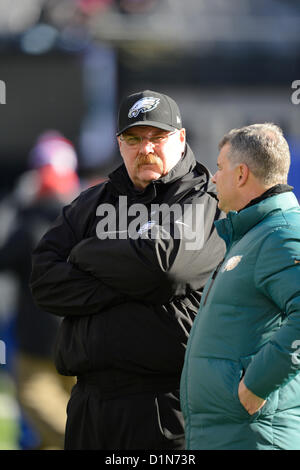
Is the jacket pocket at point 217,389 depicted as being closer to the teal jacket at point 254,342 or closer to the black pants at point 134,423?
the teal jacket at point 254,342

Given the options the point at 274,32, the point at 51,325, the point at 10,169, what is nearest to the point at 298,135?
the point at 274,32

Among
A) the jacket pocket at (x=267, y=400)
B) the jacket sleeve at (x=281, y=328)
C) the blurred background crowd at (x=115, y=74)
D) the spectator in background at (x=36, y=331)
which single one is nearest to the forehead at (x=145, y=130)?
the jacket sleeve at (x=281, y=328)

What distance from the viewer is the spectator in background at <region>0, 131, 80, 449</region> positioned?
14.9 ft

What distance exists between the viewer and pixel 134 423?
2.72m

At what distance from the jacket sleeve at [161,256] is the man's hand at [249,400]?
1.83ft

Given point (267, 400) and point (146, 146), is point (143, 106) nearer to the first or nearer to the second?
point (146, 146)

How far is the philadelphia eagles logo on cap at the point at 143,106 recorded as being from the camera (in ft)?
9.67

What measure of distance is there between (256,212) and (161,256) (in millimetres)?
443

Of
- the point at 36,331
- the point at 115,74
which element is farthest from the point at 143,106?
the point at 115,74

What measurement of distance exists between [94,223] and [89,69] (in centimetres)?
597

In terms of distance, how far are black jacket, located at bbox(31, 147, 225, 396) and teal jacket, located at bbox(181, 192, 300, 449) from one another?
1.00ft

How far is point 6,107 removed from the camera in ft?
29.6

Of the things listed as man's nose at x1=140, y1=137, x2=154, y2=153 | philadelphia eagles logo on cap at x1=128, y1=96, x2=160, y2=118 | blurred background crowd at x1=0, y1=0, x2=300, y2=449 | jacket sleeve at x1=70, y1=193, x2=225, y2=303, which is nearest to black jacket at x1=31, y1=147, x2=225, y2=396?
jacket sleeve at x1=70, y1=193, x2=225, y2=303

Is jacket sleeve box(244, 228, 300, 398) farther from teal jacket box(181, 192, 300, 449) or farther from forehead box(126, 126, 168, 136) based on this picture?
forehead box(126, 126, 168, 136)
